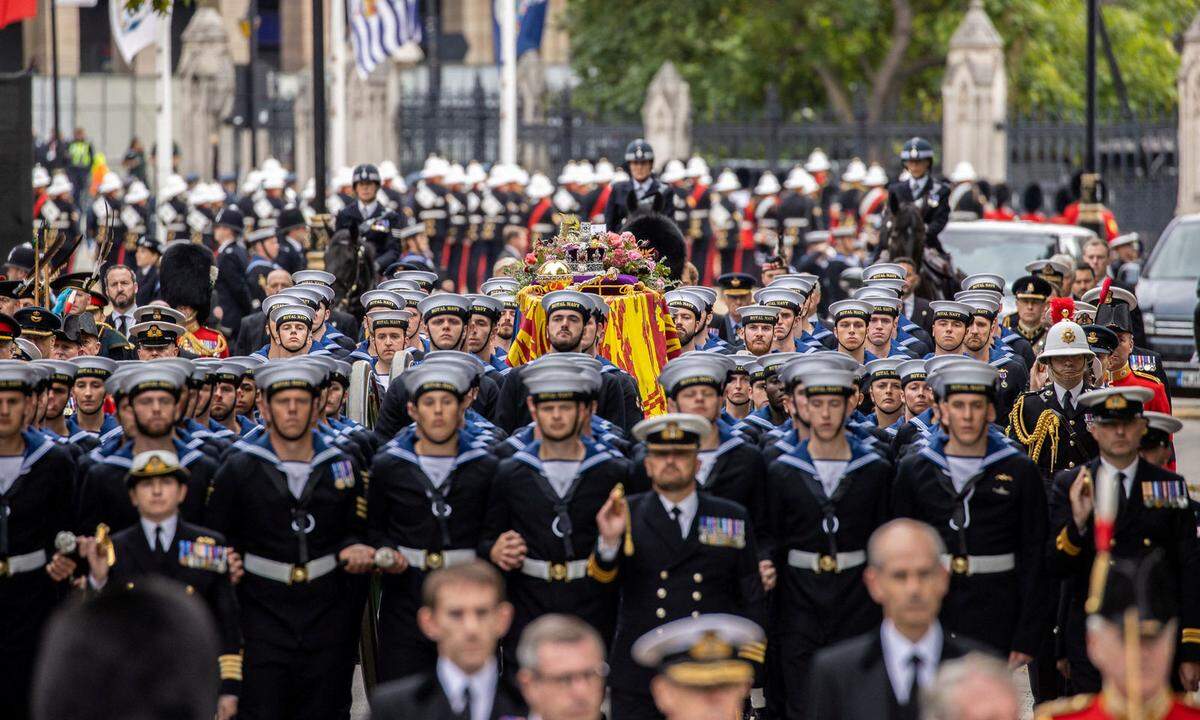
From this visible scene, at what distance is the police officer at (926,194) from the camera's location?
20.3 metres

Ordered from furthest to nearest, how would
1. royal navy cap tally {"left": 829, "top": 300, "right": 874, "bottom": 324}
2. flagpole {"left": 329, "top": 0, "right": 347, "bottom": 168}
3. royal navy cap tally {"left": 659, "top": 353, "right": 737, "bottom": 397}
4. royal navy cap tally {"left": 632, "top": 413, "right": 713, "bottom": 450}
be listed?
1. flagpole {"left": 329, "top": 0, "right": 347, "bottom": 168}
2. royal navy cap tally {"left": 829, "top": 300, "right": 874, "bottom": 324}
3. royal navy cap tally {"left": 659, "top": 353, "right": 737, "bottom": 397}
4. royal navy cap tally {"left": 632, "top": 413, "right": 713, "bottom": 450}

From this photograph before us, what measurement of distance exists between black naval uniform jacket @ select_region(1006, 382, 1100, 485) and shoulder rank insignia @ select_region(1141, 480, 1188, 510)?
5.08 ft

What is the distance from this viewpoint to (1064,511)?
9.53 meters

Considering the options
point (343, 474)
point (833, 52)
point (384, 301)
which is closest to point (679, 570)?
point (343, 474)

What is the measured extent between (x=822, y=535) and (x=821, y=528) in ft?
0.10

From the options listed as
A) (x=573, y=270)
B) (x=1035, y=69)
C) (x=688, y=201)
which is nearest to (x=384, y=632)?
(x=573, y=270)

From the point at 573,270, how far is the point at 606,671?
5.96 metres

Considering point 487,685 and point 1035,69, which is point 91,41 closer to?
point 1035,69

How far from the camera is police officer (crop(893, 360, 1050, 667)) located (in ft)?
30.6

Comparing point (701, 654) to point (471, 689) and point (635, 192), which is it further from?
point (635, 192)

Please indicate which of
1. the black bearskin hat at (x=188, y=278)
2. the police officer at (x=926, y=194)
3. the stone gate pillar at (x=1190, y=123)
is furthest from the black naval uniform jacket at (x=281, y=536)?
the stone gate pillar at (x=1190, y=123)

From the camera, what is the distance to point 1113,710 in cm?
588

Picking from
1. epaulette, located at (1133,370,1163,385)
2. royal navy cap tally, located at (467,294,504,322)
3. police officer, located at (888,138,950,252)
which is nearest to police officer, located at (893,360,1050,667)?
epaulette, located at (1133,370,1163,385)

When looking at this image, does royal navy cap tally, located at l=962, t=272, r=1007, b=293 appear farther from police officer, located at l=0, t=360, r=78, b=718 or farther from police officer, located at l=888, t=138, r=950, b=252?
police officer, located at l=0, t=360, r=78, b=718
